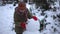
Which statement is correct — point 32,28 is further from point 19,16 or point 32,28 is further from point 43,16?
point 19,16

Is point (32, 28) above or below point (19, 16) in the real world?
below

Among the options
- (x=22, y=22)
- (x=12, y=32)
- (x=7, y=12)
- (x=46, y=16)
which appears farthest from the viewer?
(x=7, y=12)

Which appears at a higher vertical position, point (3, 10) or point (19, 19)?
point (19, 19)

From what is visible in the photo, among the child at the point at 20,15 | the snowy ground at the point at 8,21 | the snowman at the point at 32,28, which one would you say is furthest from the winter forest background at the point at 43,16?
the child at the point at 20,15

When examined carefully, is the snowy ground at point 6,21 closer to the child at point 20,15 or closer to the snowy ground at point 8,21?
the snowy ground at point 8,21

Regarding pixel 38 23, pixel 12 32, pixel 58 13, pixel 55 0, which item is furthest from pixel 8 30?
pixel 55 0

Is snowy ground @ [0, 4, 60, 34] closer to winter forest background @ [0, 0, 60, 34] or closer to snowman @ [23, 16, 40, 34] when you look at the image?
winter forest background @ [0, 0, 60, 34]

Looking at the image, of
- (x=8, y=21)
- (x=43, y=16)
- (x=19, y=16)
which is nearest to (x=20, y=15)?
(x=19, y=16)

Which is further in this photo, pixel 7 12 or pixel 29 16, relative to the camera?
pixel 7 12

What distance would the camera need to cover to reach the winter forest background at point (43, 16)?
24.8ft

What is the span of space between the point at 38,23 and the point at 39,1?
3.14 m

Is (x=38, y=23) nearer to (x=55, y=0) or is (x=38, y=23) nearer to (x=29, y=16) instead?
(x=29, y=16)

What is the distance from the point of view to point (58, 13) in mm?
9586

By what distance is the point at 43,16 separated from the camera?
9.23 meters
